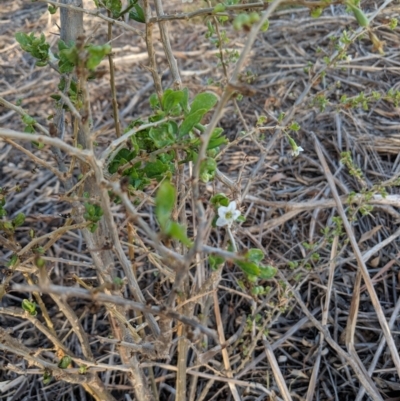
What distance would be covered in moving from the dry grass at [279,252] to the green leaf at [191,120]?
28cm

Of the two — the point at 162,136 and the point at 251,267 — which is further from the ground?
the point at 162,136

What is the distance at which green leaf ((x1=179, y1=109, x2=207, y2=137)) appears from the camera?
1.11 meters

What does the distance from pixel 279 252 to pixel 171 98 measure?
1.18 meters

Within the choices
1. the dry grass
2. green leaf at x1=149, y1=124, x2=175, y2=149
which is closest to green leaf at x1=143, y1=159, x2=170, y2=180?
green leaf at x1=149, y1=124, x2=175, y2=149

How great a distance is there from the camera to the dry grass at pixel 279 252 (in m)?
1.80

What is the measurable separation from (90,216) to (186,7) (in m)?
2.41

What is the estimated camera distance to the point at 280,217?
2.20m

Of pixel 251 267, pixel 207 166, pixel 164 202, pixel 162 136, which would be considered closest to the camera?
pixel 164 202

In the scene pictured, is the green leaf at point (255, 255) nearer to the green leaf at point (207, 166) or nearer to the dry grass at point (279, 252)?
the green leaf at point (207, 166)

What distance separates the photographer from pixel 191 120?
1137mm

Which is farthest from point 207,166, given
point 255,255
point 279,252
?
point 279,252

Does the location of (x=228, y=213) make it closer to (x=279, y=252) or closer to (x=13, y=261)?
(x=13, y=261)

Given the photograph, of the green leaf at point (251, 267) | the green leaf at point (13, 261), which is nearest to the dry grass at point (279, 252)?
the green leaf at point (13, 261)

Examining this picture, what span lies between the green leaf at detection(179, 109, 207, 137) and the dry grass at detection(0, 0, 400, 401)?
278 millimetres
